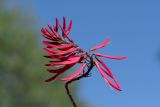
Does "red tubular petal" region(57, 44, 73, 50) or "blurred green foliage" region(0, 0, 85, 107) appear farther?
"blurred green foliage" region(0, 0, 85, 107)

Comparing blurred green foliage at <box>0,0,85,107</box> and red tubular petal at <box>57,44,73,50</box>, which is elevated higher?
blurred green foliage at <box>0,0,85,107</box>

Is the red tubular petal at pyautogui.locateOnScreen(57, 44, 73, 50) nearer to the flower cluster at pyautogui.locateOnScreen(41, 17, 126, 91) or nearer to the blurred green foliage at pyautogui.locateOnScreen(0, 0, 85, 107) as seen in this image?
the flower cluster at pyautogui.locateOnScreen(41, 17, 126, 91)

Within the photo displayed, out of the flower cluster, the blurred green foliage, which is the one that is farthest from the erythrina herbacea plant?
the blurred green foliage

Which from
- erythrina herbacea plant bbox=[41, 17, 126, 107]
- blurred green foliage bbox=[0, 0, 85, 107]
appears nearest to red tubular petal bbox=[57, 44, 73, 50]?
erythrina herbacea plant bbox=[41, 17, 126, 107]

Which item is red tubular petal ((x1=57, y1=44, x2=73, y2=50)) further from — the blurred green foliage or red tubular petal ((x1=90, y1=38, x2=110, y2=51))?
the blurred green foliage
